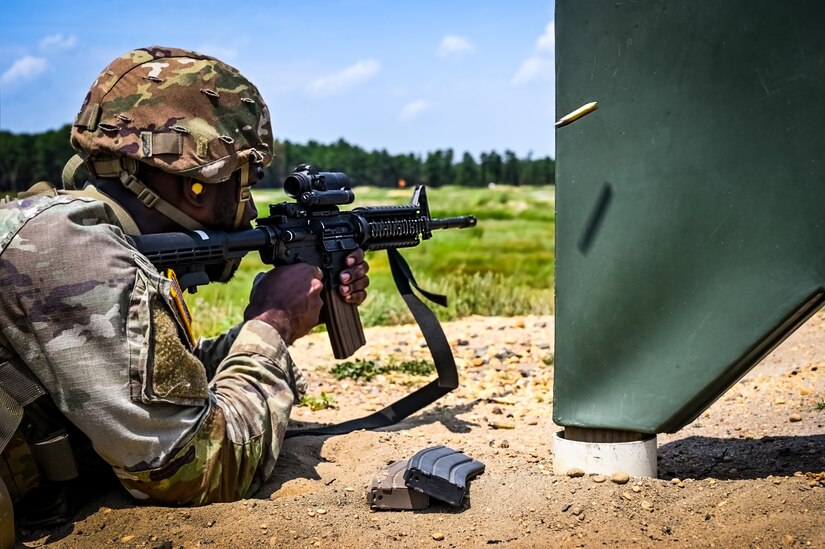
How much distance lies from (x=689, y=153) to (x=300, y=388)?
1.70 m

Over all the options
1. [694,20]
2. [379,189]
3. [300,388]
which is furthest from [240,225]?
[379,189]

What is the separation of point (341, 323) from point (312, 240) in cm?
40

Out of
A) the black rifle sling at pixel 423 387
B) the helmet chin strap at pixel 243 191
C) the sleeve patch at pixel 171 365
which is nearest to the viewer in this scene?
the sleeve patch at pixel 171 365

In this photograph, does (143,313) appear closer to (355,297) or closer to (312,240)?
(312,240)

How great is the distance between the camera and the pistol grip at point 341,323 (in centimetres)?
385

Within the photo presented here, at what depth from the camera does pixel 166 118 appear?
3037 millimetres

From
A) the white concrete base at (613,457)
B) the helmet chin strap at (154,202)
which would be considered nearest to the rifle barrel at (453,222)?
the helmet chin strap at (154,202)

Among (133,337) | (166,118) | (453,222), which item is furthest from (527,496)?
(453,222)

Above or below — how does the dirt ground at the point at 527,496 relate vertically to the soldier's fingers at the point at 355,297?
below

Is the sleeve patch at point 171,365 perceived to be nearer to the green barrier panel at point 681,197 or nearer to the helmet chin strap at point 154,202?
the helmet chin strap at point 154,202

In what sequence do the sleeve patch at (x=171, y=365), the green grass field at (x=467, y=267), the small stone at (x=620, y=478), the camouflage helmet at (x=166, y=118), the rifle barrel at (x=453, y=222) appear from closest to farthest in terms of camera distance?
the sleeve patch at (x=171, y=365)
the small stone at (x=620, y=478)
the camouflage helmet at (x=166, y=118)
the rifle barrel at (x=453, y=222)
the green grass field at (x=467, y=267)

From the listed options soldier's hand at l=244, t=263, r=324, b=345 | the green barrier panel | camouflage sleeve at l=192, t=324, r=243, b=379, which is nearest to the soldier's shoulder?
soldier's hand at l=244, t=263, r=324, b=345

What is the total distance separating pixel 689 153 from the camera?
2750 millimetres

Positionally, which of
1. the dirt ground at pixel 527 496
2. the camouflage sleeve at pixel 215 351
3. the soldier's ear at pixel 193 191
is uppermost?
the soldier's ear at pixel 193 191
